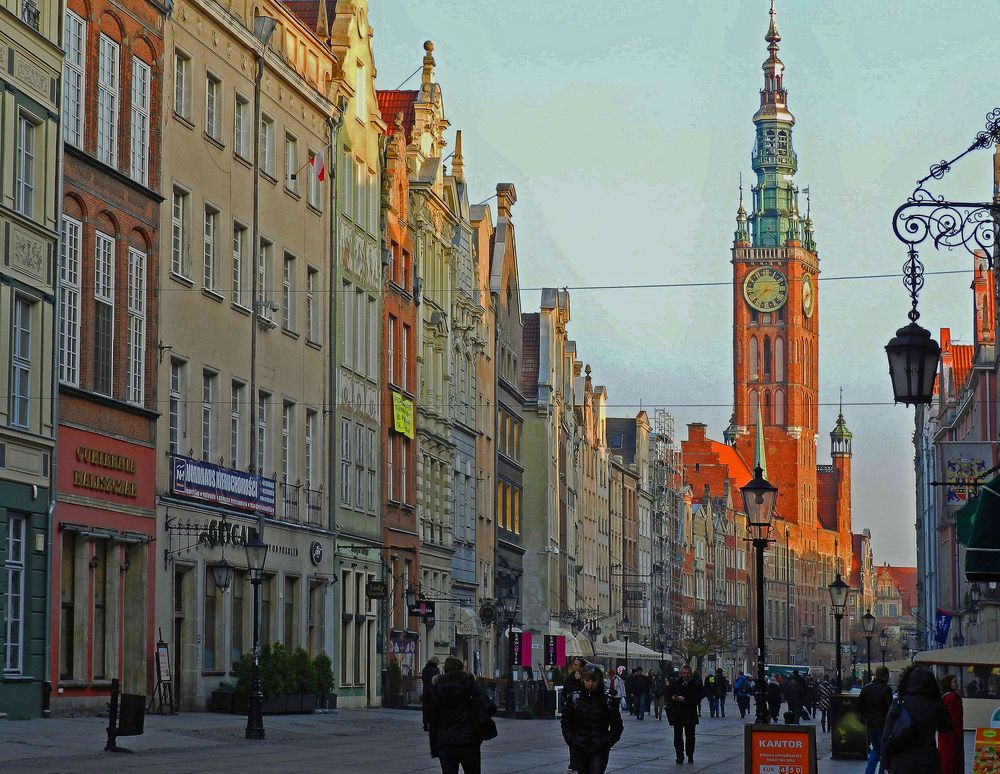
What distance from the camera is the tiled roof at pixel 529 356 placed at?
84.6 m

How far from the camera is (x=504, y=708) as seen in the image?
5450cm

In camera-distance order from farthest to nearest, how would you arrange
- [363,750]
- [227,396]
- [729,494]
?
1. [729,494]
2. [227,396]
3. [363,750]

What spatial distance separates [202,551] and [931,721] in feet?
81.6

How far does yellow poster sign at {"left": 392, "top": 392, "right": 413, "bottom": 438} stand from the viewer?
181 ft

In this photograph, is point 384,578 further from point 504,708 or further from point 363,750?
point 363,750

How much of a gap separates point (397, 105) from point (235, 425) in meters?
23.4

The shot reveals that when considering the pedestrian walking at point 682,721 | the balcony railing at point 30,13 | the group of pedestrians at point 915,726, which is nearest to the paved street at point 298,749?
the pedestrian walking at point 682,721

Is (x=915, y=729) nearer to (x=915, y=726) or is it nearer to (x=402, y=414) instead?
(x=915, y=726)

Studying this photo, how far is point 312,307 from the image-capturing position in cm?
4869

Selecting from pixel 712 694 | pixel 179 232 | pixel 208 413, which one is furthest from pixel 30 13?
pixel 712 694

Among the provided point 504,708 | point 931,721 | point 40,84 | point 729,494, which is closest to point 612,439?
point 729,494

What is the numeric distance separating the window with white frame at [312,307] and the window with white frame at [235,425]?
16.7ft

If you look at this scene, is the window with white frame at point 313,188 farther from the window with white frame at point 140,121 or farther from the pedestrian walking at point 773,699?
the pedestrian walking at point 773,699

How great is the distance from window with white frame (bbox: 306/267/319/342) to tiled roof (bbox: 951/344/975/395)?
243 ft
